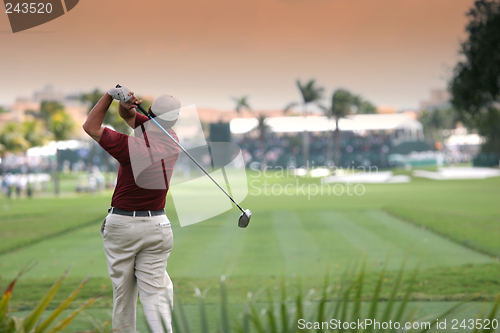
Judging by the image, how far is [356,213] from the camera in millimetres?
15727

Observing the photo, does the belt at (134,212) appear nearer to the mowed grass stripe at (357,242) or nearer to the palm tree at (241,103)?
the mowed grass stripe at (357,242)

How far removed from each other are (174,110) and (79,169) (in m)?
81.5

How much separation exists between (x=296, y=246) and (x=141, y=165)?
6.58 metres

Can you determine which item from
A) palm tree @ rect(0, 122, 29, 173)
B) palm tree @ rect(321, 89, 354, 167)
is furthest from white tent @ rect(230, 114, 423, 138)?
palm tree @ rect(0, 122, 29, 173)

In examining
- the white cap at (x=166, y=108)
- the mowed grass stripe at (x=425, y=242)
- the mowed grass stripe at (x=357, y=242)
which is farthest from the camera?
the mowed grass stripe at (x=357, y=242)

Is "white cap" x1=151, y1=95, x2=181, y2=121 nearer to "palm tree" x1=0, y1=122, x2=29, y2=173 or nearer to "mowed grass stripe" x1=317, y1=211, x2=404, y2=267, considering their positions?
"mowed grass stripe" x1=317, y1=211, x2=404, y2=267

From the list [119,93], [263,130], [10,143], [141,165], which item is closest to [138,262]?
[141,165]

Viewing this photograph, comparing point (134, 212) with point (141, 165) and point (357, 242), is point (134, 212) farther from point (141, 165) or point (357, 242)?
point (357, 242)

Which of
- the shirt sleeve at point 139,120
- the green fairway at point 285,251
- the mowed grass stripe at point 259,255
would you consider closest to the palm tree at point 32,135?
the green fairway at point 285,251

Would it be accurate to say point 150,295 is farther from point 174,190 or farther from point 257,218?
point 257,218

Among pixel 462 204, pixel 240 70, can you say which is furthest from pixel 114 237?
pixel 240 70

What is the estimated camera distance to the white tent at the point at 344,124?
266 feet

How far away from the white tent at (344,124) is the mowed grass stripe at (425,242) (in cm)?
6414

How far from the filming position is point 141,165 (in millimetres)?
3469
